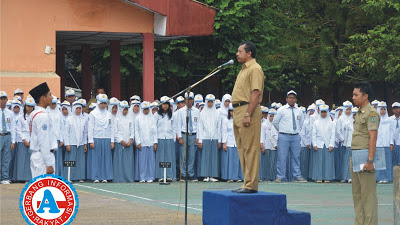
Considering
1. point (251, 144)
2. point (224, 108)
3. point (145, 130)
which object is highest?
→ point (224, 108)

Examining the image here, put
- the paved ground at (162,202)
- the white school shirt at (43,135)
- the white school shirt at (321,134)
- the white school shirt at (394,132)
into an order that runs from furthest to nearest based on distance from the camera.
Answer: the white school shirt at (394,132) → the white school shirt at (321,134) → the paved ground at (162,202) → the white school shirt at (43,135)

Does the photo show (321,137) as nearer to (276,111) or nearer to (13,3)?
(276,111)

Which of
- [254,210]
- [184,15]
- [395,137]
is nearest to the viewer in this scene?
[254,210]

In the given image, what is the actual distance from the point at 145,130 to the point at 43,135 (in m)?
10.6

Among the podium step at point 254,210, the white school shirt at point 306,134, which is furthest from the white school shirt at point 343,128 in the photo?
the podium step at point 254,210

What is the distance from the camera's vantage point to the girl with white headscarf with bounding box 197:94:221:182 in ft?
76.6

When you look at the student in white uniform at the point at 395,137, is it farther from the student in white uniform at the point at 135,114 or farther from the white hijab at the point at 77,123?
the white hijab at the point at 77,123

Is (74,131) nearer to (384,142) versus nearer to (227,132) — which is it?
(227,132)

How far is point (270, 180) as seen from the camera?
24047mm

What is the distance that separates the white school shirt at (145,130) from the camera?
75.0 ft

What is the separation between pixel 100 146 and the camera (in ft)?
74.5

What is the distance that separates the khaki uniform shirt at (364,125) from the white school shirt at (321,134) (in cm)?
1193

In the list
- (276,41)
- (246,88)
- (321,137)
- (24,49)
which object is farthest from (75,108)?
(276,41)

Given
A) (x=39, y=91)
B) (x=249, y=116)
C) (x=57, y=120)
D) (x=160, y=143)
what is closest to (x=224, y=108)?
(x=160, y=143)
